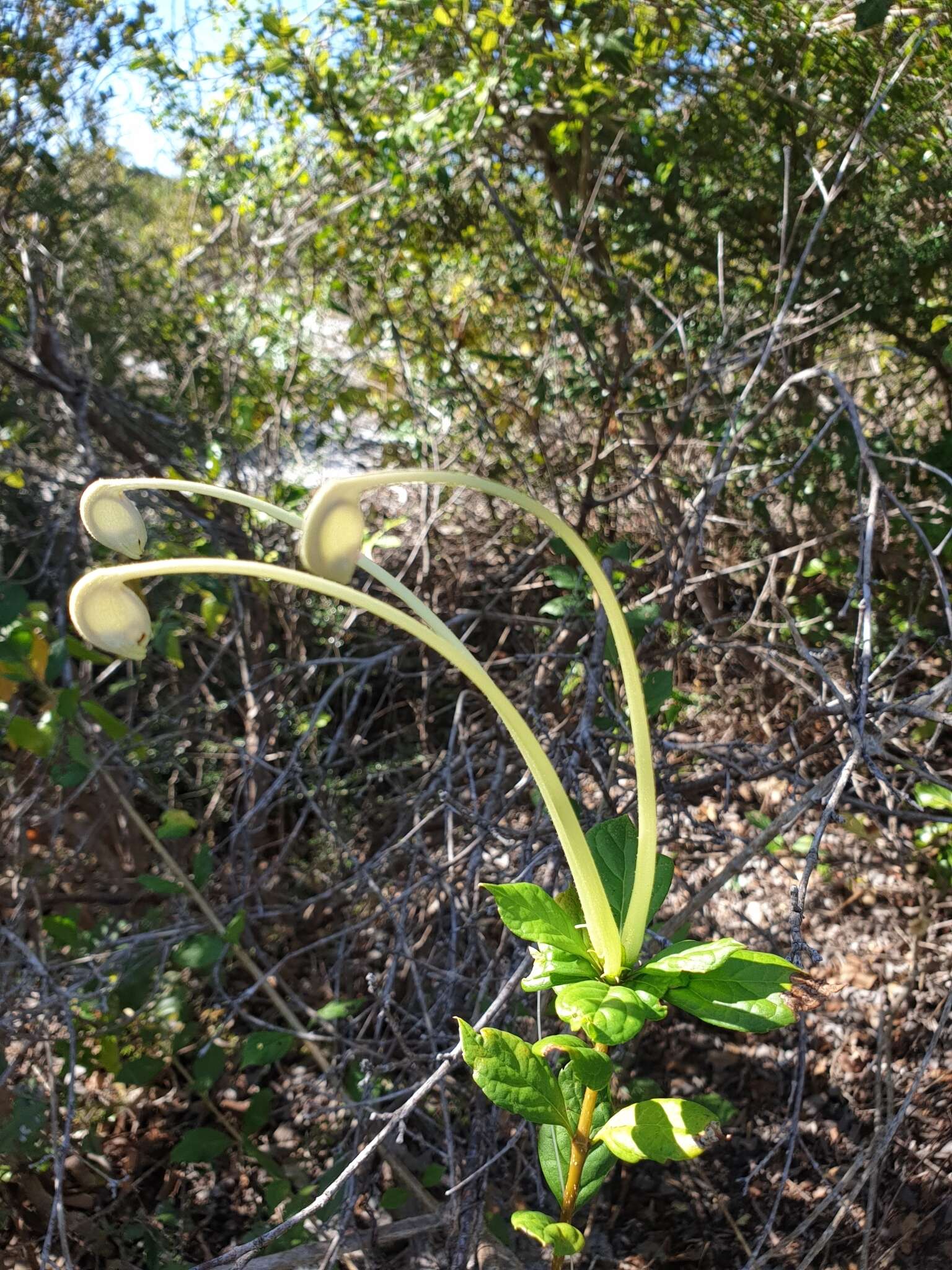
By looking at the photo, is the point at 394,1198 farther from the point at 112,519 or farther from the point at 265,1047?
the point at 112,519

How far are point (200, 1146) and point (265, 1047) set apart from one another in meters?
0.33

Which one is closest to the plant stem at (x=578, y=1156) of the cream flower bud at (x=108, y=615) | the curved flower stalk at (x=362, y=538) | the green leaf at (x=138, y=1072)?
the curved flower stalk at (x=362, y=538)

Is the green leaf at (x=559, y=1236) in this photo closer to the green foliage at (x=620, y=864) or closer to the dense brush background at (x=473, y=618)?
the green foliage at (x=620, y=864)

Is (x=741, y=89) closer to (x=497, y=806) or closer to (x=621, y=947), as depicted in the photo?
(x=497, y=806)

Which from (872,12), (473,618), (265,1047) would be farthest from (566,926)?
(872,12)

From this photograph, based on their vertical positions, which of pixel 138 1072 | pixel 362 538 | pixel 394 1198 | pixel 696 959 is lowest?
pixel 394 1198

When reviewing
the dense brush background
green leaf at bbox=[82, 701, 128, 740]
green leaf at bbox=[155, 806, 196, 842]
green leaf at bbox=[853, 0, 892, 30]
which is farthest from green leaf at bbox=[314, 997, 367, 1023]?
A: green leaf at bbox=[853, 0, 892, 30]

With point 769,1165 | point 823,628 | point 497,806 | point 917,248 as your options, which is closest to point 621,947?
point 497,806

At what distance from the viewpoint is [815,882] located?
96.3 inches

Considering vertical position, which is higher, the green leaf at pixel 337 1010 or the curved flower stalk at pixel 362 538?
the curved flower stalk at pixel 362 538

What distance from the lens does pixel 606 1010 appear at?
87 cm

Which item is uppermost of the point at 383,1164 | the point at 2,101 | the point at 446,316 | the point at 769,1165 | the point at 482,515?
the point at 2,101

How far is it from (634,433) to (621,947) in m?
2.16

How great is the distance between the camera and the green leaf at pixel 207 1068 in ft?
6.59
